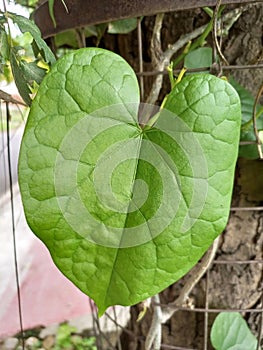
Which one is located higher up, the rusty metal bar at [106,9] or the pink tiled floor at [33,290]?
the rusty metal bar at [106,9]

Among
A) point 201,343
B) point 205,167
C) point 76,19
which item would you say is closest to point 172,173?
point 205,167

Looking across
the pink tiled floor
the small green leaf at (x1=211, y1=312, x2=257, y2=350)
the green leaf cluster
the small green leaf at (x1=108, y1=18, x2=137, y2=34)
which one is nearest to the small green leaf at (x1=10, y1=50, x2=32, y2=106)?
the green leaf cluster

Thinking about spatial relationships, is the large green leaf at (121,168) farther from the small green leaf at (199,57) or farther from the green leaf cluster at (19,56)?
the small green leaf at (199,57)

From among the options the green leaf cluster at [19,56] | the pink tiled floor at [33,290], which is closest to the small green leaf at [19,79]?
the green leaf cluster at [19,56]

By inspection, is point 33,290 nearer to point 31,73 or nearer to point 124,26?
point 124,26

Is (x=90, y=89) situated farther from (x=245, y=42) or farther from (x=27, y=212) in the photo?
(x=245, y=42)

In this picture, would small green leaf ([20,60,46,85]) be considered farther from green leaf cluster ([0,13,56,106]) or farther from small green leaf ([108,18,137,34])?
small green leaf ([108,18,137,34])
